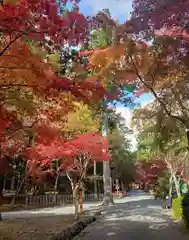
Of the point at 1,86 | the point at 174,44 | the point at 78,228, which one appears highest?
the point at 174,44

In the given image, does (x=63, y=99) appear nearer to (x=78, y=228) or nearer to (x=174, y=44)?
(x=174, y=44)

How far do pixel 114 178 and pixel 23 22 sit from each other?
156ft

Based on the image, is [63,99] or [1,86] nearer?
[1,86]

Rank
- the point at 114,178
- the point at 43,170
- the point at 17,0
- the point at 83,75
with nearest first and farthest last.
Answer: the point at 17,0
the point at 83,75
the point at 43,170
the point at 114,178

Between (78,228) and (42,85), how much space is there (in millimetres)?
7282

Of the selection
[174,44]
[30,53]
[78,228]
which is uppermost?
[174,44]

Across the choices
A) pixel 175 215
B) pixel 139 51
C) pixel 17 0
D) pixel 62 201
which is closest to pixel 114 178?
pixel 62 201

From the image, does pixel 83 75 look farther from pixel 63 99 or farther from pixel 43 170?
pixel 43 170

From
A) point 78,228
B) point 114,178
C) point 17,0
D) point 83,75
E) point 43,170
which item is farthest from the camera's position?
point 114,178

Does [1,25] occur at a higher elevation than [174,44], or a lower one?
lower

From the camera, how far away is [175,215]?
48.9 feet

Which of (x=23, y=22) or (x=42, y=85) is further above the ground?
(x=23, y=22)

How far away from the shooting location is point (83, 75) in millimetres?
8906

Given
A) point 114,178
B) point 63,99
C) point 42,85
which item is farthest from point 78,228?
point 114,178
